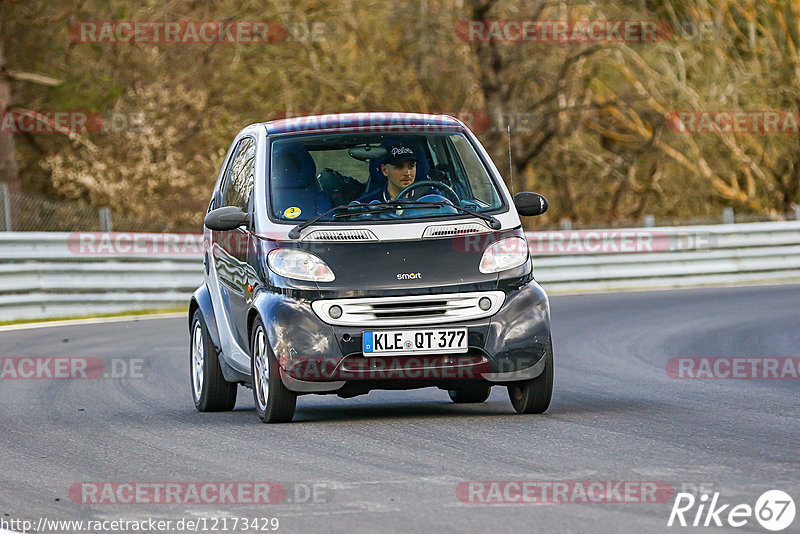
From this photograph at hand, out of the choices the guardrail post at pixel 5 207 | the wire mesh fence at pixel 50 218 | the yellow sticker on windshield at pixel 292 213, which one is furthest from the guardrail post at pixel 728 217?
the yellow sticker on windshield at pixel 292 213

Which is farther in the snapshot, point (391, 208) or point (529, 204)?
point (529, 204)

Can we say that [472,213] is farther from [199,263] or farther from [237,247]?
[199,263]

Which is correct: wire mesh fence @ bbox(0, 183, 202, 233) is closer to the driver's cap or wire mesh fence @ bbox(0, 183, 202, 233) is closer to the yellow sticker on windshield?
the driver's cap

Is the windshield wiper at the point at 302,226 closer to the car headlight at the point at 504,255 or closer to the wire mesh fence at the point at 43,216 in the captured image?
the car headlight at the point at 504,255

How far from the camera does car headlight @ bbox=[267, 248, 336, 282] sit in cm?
872

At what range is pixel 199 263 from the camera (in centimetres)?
2211

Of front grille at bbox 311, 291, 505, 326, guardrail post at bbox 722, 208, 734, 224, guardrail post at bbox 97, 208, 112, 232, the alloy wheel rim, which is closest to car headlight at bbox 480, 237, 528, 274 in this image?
front grille at bbox 311, 291, 505, 326

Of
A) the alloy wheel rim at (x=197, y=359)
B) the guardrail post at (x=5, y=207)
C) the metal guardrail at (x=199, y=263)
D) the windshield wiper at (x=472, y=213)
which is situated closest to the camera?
the windshield wiper at (x=472, y=213)

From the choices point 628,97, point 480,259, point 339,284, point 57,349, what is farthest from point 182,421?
point 628,97

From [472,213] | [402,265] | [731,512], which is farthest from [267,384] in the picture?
[731,512]

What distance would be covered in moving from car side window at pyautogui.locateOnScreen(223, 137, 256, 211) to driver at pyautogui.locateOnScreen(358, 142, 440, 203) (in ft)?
2.77

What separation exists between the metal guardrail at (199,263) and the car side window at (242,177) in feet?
33.3

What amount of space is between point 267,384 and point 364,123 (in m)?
1.88

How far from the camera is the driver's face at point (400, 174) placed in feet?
31.3
